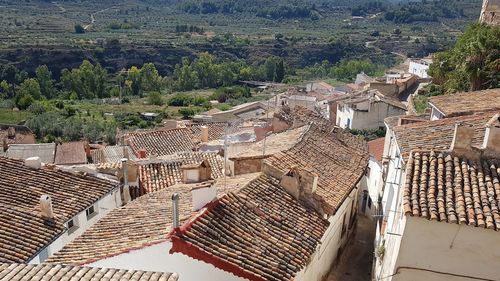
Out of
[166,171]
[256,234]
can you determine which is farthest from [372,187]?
[256,234]

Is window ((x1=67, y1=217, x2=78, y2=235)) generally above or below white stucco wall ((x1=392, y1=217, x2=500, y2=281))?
below

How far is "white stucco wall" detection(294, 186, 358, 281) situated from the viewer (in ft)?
47.4

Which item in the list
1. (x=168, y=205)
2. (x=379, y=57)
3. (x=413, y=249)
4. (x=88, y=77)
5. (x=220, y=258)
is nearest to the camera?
(x=413, y=249)

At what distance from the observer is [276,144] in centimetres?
1986

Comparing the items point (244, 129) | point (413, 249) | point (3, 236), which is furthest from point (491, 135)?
point (244, 129)

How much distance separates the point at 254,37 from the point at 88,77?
68.9m

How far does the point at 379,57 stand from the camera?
12150 cm

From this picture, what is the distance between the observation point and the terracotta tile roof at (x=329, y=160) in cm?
1630

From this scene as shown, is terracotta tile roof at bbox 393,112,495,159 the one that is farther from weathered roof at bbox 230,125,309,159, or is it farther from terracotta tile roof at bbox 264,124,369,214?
weathered roof at bbox 230,125,309,159

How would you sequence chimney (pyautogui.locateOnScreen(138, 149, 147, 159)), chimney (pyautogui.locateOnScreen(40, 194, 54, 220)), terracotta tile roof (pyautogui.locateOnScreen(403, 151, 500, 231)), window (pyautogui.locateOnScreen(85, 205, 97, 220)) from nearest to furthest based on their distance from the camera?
terracotta tile roof (pyautogui.locateOnScreen(403, 151, 500, 231))
chimney (pyautogui.locateOnScreen(40, 194, 54, 220))
window (pyautogui.locateOnScreen(85, 205, 97, 220))
chimney (pyautogui.locateOnScreen(138, 149, 147, 159))

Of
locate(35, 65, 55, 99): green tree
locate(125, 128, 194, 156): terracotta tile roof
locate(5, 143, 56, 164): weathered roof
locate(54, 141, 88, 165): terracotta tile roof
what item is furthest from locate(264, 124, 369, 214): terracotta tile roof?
locate(35, 65, 55, 99): green tree

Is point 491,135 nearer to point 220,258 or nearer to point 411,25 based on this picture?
point 220,258

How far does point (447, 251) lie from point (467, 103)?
10.8 metres

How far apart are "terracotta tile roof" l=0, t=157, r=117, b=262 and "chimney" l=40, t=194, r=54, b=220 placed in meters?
0.20
